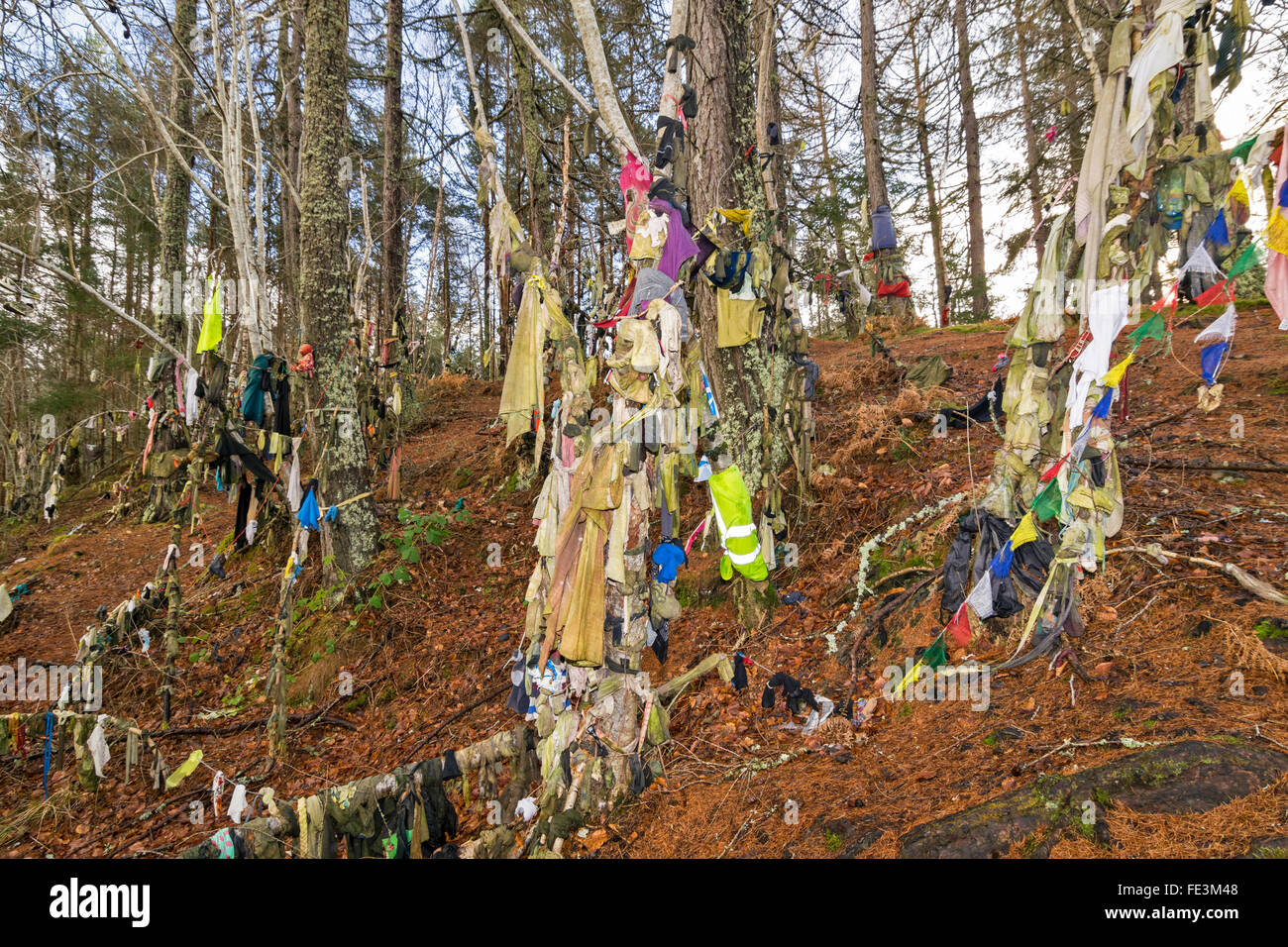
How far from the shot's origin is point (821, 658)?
14.8 feet

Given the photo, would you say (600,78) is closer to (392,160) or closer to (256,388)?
(256,388)

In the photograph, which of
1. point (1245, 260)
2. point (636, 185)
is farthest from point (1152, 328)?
point (636, 185)

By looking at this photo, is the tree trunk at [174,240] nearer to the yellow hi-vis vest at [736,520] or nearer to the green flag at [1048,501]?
the yellow hi-vis vest at [736,520]

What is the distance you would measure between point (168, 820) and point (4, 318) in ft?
40.5

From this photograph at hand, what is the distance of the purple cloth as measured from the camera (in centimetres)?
331

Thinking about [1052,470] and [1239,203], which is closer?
[1239,203]

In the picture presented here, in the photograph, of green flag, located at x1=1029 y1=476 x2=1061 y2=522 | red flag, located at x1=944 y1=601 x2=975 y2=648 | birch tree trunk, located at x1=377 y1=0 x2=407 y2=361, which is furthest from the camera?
birch tree trunk, located at x1=377 y1=0 x2=407 y2=361

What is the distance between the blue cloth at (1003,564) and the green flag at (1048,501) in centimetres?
25

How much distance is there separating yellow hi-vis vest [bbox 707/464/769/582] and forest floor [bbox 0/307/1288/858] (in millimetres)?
1184

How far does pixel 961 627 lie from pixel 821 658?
1151 millimetres

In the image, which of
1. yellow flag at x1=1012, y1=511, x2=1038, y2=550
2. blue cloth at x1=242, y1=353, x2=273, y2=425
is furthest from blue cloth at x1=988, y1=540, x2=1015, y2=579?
blue cloth at x1=242, y1=353, x2=273, y2=425

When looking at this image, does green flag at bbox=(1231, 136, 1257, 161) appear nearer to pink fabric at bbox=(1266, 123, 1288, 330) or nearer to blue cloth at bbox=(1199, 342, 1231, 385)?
pink fabric at bbox=(1266, 123, 1288, 330)

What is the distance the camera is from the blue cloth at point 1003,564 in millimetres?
3516

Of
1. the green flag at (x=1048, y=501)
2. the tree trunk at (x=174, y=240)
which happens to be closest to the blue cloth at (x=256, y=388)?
the tree trunk at (x=174, y=240)
